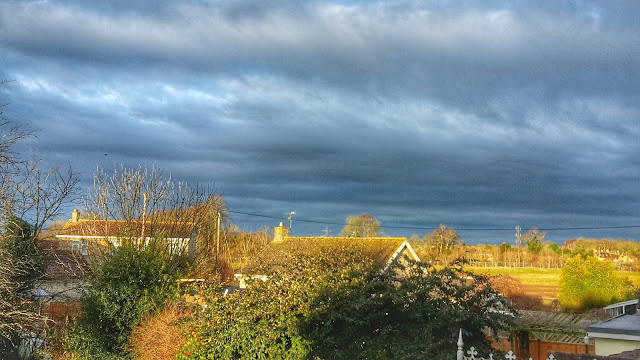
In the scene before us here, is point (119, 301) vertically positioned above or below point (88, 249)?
below

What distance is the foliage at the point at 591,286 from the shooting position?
29.8 meters

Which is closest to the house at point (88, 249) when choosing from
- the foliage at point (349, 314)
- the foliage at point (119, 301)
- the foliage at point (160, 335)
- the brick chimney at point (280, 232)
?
the foliage at point (119, 301)

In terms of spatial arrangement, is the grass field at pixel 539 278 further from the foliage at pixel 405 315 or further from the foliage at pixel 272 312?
the foliage at pixel 405 315

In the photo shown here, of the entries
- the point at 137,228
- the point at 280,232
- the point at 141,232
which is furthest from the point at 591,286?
the point at 137,228

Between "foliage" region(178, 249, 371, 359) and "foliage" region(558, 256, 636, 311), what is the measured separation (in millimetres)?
23257

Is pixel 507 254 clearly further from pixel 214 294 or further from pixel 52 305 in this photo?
pixel 214 294

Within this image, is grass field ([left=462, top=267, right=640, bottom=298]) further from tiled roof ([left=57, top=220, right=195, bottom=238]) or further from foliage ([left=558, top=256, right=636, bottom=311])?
tiled roof ([left=57, top=220, right=195, bottom=238])

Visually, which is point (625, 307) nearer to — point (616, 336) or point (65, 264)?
point (616, 336)

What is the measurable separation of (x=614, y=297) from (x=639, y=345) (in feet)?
66.2

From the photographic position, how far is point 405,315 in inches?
383

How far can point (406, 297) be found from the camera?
31.6 feet

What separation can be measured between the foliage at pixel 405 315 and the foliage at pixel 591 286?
23.3 m

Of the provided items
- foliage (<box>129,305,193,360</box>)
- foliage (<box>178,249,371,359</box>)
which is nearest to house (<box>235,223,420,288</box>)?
foliage (<box>129,305,193,360</box>)

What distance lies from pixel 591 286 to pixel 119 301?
25.8 meters
